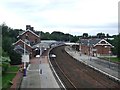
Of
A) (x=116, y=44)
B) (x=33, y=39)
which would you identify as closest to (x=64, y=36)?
(x=33, y=39)

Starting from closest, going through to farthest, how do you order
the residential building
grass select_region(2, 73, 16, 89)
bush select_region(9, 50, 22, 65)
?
grass select_region(2, 73, 16, 89) → bush select_region(9, 50, 22, 65) → the residential building

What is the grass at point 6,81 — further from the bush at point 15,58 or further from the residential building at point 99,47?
the residential building at point 99,47

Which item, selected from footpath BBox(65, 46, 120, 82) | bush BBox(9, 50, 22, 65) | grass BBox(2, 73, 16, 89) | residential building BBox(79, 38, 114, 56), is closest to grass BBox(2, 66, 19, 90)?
grass BBox(2, 73, 16, 89)

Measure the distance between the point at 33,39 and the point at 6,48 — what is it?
43.5 metres

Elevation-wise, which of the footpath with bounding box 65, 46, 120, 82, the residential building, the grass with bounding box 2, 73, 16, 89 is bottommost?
the grass with bounding box 2, 73, 16, 89

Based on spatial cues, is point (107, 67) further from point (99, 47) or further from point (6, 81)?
point (99, 47)

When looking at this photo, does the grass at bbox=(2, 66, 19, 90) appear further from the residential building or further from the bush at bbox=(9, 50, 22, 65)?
the residential building

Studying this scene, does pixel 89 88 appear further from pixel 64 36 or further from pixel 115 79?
pixel 64 36

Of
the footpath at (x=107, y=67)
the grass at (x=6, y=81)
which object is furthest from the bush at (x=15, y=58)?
the grass at (x=6, y=81)

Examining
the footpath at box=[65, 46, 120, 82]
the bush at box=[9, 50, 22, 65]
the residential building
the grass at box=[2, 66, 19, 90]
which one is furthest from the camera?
the residential building

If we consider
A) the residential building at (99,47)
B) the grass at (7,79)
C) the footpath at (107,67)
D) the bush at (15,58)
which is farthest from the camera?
the residential building at (99,47)

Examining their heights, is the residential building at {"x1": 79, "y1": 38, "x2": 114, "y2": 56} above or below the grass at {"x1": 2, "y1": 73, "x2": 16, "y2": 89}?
above

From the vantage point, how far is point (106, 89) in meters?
27.3

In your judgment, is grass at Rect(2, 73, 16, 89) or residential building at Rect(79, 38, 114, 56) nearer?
grass at Rect(2, 73, 16, 89)
